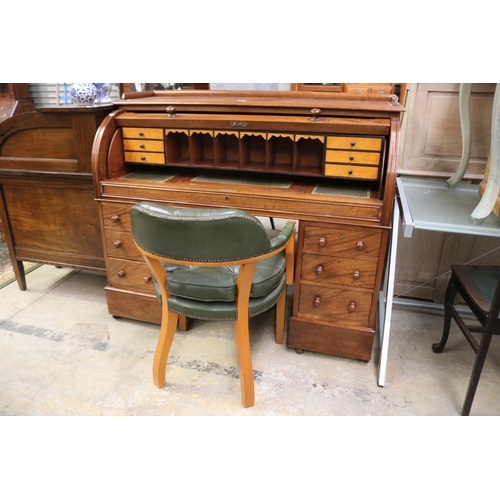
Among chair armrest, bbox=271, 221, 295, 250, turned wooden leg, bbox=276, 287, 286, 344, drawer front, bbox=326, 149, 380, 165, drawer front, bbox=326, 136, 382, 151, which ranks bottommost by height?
turned wooden leg, bbox=276, 287, 286, 344

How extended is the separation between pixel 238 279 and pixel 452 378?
1.26 metres

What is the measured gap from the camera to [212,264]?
58.8 inches

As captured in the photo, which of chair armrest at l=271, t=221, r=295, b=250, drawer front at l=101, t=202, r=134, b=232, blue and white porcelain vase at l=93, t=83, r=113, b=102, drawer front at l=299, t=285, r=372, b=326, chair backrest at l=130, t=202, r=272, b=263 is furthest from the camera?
blue and white porcelain vase at l=93, t=83, r=113, b=102

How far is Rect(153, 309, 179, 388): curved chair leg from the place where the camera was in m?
1.85

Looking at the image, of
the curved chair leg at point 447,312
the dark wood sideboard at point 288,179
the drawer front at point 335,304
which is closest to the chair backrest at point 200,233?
Answer: the dark wood sideboard at point 288,179

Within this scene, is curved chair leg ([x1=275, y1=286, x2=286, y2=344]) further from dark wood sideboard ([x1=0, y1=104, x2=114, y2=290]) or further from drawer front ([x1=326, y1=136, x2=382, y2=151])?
dark wood sideboard ([x1=0, y1=104, x2=114, y2=290])

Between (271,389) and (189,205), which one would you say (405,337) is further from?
(189,205)

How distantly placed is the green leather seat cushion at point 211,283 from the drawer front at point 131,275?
52 centimetres

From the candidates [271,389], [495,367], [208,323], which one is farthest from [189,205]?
[495,367]

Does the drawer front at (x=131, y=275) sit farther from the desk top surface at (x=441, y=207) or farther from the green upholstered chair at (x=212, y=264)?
the desk top surface at (x=441, y=207)

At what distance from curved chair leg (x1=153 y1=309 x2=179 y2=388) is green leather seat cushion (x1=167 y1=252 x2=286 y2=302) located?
6.8 inches

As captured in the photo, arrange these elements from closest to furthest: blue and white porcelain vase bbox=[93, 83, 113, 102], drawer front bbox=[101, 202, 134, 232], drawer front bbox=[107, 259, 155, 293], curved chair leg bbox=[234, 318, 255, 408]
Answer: curved chair leg bbox=[234, 318, 255, 408] < drawer front bbox=[101, 202, 134, 232] < drawer front bbox=[107, 259, 155, 293] < blue and white porcelain vase bbox=[93, 83, 113, 102]

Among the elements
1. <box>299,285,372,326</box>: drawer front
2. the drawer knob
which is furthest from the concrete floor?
the drawer knob

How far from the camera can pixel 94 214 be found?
246 centimetres
